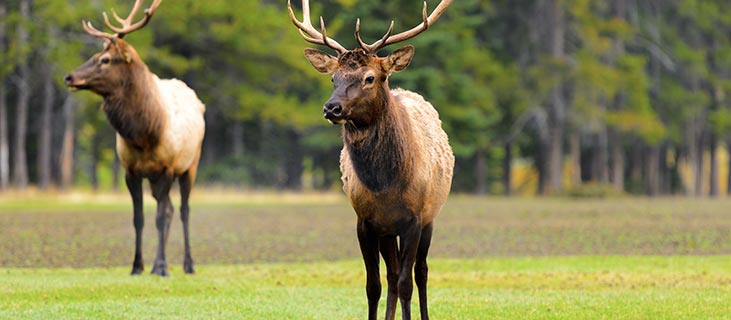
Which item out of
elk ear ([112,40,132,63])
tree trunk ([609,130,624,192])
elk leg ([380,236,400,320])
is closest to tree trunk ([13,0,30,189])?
elk ear ([112,40,132,63])

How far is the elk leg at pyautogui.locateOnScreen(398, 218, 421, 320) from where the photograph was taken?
10.0 meters

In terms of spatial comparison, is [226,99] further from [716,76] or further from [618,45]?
[716,76]

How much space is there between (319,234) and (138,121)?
31.8ft

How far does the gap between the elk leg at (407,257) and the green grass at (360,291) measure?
→ 143 centimetres

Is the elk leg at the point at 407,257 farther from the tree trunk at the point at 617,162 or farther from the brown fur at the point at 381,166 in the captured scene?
the tree trunk at the point at 617,162

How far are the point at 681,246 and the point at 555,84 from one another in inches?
1267

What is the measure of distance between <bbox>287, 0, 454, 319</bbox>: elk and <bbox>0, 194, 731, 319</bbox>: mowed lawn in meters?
1.37

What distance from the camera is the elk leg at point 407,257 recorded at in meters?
10.0

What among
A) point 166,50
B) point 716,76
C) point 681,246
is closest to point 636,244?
point 681,246

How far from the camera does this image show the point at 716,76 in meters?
61.2

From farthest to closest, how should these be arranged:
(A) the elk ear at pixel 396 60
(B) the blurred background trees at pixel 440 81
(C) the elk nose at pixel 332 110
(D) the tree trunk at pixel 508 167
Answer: (D) the tree trunk at pixel 508 167 < (B) the blurred background trees at pixel 440 81 < (A) the elk ear at pixel 396 60 < (C) the elk nose at pixel 332 110

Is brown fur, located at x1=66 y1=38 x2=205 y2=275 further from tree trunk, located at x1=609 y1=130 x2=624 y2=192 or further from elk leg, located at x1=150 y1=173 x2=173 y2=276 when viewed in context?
tree trunk, located at x1=609 y1=130 x2=624 y2=192

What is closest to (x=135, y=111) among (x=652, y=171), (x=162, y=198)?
(x=162, y=198)

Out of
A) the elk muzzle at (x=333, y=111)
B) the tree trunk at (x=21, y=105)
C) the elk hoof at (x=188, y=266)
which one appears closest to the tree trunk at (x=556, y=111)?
the tree trunk at (x=21, y=105)
